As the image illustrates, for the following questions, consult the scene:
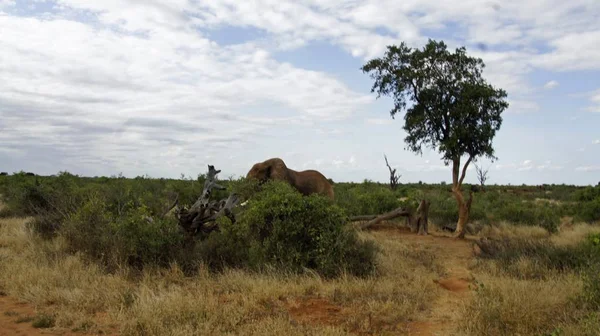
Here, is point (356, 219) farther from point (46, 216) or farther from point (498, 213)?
point (46, 216)

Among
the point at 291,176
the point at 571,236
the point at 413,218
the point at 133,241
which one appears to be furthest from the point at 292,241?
the point at 571,236

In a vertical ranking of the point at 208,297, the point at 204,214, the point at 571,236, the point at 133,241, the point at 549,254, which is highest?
the point at 204,214

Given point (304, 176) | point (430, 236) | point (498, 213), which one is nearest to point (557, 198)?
point (498, 213)

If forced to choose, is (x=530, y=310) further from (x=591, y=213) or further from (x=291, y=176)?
(x=591, y=213)

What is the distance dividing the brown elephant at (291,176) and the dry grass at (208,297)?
4764mm

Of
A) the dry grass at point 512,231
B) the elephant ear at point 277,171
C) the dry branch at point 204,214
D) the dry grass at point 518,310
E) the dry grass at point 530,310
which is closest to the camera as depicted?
the dry grass at point 530,310

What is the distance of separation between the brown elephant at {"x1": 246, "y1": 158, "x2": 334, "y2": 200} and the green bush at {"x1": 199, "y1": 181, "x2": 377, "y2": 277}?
164 inches

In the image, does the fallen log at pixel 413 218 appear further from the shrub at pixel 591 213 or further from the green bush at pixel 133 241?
the shrub at pixel 591 213

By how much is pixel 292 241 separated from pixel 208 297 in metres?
2.27

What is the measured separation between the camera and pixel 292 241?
8.78 metres

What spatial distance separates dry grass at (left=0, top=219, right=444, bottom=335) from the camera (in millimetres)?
5969

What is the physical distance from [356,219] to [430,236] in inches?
95.1

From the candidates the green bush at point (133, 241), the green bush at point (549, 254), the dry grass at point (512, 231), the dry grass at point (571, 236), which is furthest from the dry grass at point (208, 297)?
the dry grass at point (512, 231)

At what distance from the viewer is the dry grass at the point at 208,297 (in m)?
5.97
